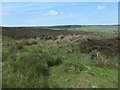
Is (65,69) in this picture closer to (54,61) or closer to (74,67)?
(74,67)

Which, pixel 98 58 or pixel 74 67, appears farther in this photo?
pixel 98 58

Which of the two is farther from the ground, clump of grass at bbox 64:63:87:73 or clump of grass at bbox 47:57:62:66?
clump of grass at bbox 47:57:62:66

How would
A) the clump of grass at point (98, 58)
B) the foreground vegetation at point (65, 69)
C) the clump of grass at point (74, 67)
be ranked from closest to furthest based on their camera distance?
the foreground vegetation at point (65, 69), the clump of grass at point (74, 67), the clump of grass at point (98, 58)

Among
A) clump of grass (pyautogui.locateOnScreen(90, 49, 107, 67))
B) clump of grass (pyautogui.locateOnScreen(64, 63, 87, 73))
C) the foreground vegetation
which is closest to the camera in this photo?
the foreground vegetation

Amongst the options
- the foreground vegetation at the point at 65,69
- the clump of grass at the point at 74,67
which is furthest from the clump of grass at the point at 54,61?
the clump of grass at the point at 74,67

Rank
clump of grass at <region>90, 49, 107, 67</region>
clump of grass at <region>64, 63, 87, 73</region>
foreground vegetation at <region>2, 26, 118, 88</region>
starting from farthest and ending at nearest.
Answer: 1. clump of grass at <region>90, 49, 107, 67</region>
2. clump of grass at <region>64, 63, 87, 73</region>
3. foreground vegetation at <region>2, 26, 118, 88</region>

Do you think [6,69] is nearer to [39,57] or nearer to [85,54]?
[39,57]

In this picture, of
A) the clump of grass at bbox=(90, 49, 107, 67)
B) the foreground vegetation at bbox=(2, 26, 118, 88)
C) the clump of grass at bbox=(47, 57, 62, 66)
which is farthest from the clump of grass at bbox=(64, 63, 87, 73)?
the clump of grass at bbox=(90, 49, 107, 67)

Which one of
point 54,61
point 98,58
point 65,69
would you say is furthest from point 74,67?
point 98,58

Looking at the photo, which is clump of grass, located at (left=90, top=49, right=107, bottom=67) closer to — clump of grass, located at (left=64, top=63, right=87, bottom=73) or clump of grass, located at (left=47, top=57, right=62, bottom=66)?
clump of grass, located at (left=64, top=63, right=87, bottom=73)

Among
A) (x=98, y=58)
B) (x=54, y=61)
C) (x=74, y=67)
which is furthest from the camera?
(x=98, y=58)

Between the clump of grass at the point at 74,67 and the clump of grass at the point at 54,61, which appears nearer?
the clump of grass at the point at 74,67

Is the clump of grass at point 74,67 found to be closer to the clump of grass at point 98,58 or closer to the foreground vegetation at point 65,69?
the foreground vegetation at point 65,69

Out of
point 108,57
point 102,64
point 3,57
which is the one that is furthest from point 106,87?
point 3,57
